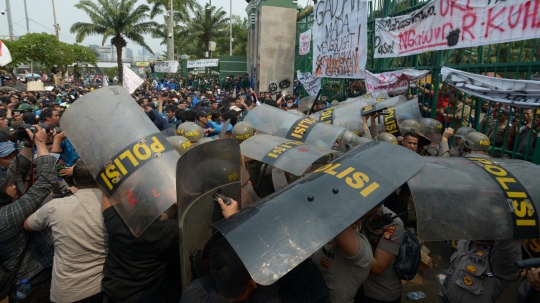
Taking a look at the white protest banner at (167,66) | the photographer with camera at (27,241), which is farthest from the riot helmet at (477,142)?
the white protest banner at (167,66)

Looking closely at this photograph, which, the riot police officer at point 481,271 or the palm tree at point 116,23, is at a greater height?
the palm tree at point 116,23

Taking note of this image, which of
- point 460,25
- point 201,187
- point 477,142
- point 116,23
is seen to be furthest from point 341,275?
point 116,23

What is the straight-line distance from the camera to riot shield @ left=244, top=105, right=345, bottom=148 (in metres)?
3.87

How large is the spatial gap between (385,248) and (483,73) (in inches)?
187

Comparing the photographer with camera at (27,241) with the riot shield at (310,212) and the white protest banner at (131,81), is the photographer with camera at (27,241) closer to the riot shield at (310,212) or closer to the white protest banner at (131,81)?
the riot shield at (310,212)

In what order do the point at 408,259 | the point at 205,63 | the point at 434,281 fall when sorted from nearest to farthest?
the point at 408,259 < the point at 434,281 < the point at 205,63

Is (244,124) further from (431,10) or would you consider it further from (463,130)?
(431,10)

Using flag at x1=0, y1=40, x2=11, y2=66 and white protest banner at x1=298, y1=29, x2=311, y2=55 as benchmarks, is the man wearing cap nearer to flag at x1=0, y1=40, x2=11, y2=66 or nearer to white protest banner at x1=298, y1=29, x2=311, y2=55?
flag at x1=0, y1=40, x2=11, y2=66

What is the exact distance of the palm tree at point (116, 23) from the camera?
25.0m

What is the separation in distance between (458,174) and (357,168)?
50cm

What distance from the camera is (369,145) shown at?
1848 mm

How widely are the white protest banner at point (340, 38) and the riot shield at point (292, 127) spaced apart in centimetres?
476

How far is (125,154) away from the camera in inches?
77.5

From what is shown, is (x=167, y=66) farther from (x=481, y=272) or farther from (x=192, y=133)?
(x=481, y=272)
